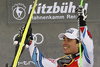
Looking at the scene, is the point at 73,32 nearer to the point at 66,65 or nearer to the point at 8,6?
the point at 66,65

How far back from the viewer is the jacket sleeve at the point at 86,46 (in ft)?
8.65

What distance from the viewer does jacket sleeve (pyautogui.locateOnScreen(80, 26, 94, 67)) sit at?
8.65ft

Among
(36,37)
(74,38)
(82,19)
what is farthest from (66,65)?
(36,37)

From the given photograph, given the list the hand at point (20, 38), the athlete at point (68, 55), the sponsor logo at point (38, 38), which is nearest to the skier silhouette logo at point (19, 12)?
the sponsor logo at point (38, 38)

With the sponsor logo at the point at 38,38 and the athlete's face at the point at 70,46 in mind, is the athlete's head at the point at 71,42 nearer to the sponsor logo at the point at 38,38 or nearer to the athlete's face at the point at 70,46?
the athlete's face at the point at 70,46

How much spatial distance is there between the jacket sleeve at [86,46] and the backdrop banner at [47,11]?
3.23 metres

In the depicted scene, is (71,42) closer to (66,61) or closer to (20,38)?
(66,61)

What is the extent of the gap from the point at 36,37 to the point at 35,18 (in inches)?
17.4

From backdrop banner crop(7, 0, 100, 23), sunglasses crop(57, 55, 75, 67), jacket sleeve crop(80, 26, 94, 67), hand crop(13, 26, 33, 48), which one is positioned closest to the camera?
jacket sleeve crop(80, 26, 94, 67)

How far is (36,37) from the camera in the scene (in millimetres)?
6109

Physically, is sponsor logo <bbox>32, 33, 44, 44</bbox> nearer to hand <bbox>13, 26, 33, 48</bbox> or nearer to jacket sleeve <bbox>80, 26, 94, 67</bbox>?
hand <bbox>13, 26, 33, 48</bbox>

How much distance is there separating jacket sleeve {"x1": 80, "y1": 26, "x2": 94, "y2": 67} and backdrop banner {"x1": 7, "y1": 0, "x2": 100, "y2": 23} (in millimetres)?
3228

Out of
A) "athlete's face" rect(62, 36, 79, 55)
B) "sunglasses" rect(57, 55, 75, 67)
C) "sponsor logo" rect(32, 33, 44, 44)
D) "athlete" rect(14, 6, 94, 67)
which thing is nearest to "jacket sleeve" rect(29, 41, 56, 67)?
"athlete" rect(14, 6, 94, 67)

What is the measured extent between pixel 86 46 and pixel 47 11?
3459mm
